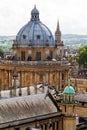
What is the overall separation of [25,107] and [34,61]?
113ft

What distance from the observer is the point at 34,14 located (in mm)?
95312

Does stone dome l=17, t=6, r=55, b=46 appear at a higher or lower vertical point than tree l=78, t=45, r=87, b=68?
higher

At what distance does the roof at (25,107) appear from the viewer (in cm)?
5400

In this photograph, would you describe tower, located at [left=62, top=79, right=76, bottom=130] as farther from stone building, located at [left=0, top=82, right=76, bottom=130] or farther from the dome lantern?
the dome lantern

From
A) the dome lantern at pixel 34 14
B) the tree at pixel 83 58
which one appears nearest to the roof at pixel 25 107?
the dome lantern at pixel 34 14

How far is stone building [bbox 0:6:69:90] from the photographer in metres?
89.8

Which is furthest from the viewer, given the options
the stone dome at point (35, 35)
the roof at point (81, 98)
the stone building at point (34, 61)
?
the stone dome at point (35, 35)

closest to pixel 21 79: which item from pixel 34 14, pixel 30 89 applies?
pixel 34 14

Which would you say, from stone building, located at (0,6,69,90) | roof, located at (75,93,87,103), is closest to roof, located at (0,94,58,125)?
roof, located at (75,93,87,103)

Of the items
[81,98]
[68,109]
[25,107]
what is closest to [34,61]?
[81,98]

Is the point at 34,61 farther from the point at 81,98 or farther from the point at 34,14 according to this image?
the point at 81,98

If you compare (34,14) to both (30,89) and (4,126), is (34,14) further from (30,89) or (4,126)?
(4,126)

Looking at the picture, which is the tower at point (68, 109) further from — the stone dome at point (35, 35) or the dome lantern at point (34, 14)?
the dome lantern at point (34, 14)

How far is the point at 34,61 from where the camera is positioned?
9050 cm
